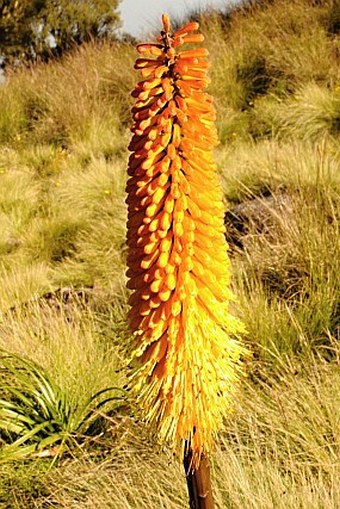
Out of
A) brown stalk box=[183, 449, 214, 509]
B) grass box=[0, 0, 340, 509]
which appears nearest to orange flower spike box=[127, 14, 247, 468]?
brown stalk box=[183, 449, 214, 509]

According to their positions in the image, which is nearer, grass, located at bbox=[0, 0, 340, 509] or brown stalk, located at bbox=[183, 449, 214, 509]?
brown stalk, located at bbox=[183, 449, 214, 509]

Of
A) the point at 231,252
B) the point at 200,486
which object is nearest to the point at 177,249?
the point at 200,486

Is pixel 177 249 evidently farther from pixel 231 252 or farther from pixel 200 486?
pixel 231 252

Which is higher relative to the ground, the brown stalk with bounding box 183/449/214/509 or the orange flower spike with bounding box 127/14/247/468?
the orange flower spike with bounding box 127/14/247/468

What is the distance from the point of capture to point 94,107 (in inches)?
395

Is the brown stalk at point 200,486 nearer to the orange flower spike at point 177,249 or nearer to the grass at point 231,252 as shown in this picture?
the orange flower spike at point 177,249

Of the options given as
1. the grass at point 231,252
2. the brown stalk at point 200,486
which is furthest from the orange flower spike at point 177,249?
the grass at point 231,252

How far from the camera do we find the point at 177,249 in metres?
1.48

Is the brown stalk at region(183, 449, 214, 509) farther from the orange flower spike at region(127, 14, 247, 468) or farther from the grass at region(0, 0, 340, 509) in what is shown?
the grass at region(0, 0, 340, 509)

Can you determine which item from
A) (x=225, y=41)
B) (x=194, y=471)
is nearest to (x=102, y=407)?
(x=194, y=471)

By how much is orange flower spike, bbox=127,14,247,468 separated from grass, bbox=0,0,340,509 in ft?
0.54

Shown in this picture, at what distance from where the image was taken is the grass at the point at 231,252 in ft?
8.52

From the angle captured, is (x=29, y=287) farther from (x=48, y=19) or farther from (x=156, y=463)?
(x=48, y=19)

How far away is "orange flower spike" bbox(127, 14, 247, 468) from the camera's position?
1.44 meters
